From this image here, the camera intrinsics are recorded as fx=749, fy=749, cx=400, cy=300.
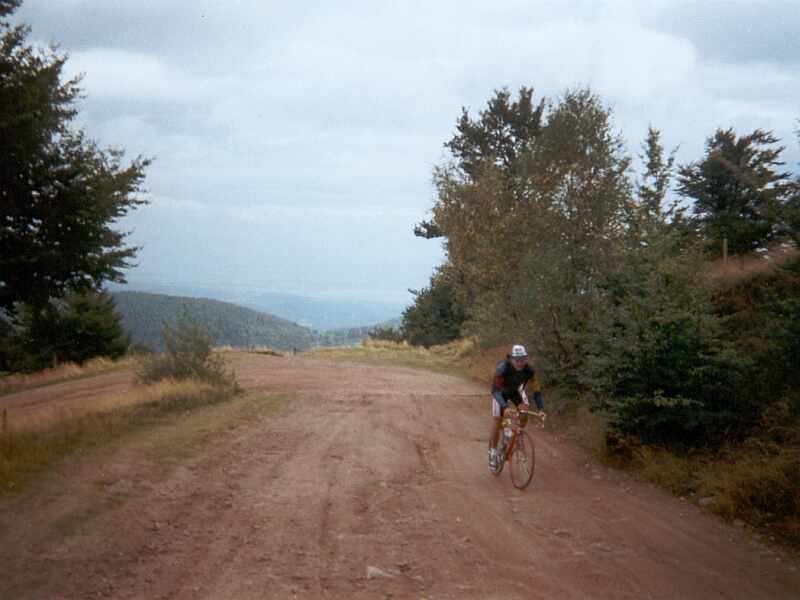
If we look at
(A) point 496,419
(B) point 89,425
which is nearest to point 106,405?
(B) point 89,425

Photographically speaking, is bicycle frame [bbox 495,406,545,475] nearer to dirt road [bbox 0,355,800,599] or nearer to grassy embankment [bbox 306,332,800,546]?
dirt road [bbox 0,355,800,599]

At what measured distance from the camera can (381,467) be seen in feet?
37.4

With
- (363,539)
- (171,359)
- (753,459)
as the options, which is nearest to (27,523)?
(363,539)

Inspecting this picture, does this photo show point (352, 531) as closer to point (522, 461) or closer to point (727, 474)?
point (522, 461)

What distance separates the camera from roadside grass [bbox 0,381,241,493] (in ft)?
32.3

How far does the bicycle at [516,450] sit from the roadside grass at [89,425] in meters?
6.20

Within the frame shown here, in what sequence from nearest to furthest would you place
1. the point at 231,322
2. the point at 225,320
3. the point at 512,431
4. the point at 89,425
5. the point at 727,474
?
1. the point at 727,474
2. the point at 512,431
3. the point at 89,425
4. the point at 225,320
5. the point at 231,322

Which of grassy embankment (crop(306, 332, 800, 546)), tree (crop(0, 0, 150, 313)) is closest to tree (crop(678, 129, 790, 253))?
grassy embankment (crop(306, 332, 800, 546))

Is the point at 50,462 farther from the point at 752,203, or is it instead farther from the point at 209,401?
the point at 752,203

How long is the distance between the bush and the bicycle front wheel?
413 inches

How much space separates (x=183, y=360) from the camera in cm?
1933

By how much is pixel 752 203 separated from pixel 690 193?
2928mm

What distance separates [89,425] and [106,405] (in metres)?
3.04

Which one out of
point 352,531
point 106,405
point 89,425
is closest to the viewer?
point 352,531
